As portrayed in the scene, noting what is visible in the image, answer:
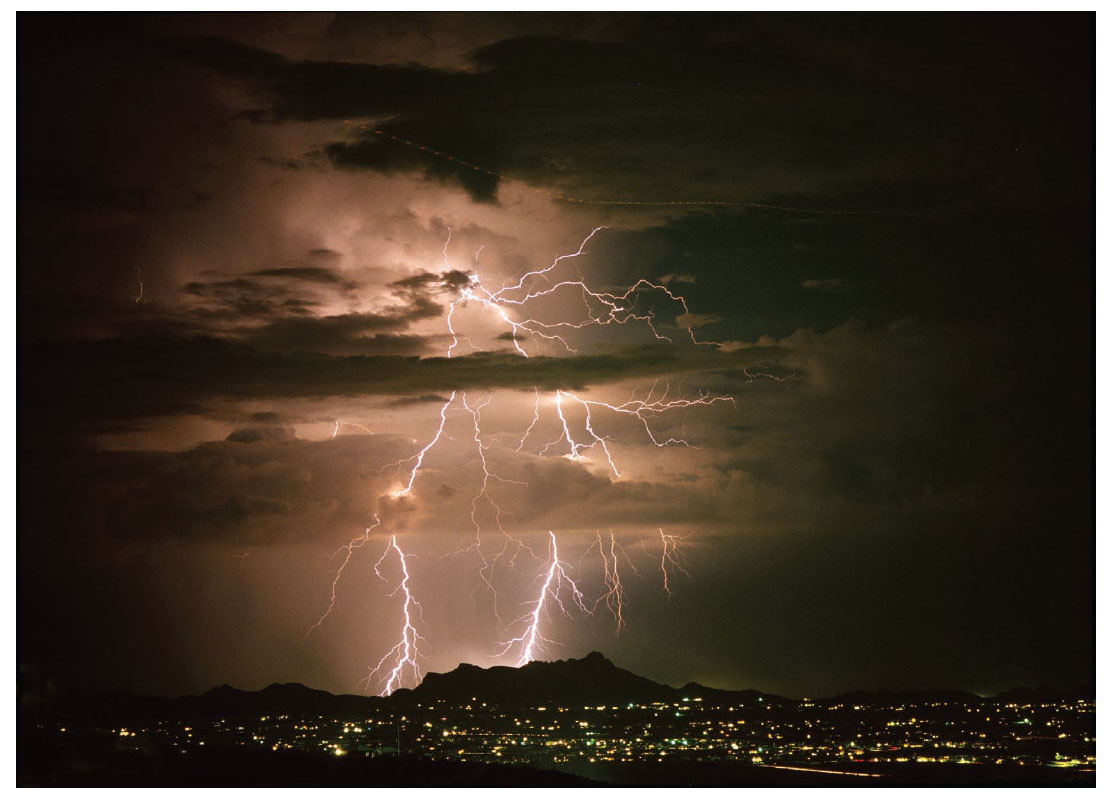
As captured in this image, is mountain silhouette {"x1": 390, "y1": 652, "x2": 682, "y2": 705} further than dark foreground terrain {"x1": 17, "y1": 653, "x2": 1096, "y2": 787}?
Yes

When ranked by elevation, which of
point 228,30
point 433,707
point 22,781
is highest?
point 228,30

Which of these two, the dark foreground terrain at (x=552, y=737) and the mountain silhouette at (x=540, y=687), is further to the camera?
the mountain silhouette at (x=540, y=687)

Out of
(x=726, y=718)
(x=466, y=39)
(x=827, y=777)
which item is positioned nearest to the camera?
(x=466, y=39)

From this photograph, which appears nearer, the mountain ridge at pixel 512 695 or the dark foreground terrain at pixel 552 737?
the dark foreground terrain at pixel 552 737

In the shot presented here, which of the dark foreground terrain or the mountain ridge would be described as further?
the mountain ridge

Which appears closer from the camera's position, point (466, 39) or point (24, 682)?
point (466, 39)

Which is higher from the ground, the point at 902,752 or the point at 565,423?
the point at 565,423

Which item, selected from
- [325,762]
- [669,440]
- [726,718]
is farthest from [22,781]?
[726,718]

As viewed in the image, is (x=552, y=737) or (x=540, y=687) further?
(x=540, y=687)

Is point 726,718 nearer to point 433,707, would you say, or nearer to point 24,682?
point 433,707
